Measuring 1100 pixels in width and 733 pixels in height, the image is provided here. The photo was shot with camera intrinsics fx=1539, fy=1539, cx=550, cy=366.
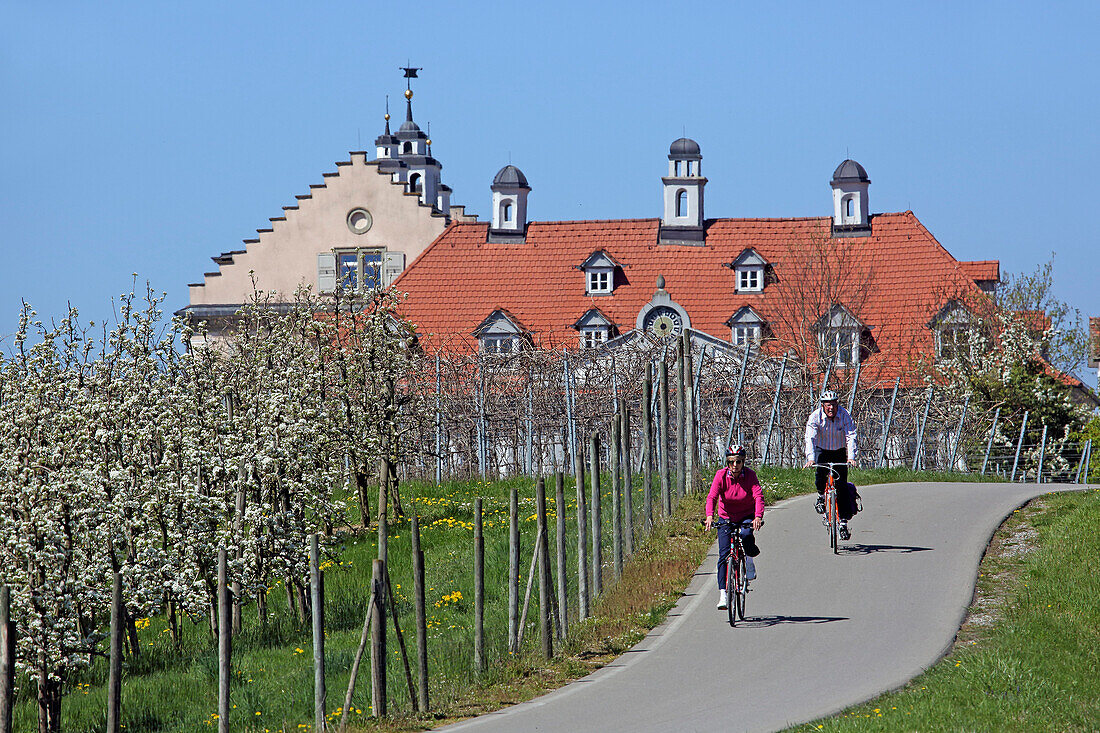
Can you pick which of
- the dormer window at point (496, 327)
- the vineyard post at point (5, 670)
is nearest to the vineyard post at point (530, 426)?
the vineyard post at point (5, 670)

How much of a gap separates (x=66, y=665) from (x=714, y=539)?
27.2 ft

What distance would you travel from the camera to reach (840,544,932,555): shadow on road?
19328mm

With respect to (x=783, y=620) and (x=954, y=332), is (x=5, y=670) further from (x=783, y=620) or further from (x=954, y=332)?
(x=954, y=332)

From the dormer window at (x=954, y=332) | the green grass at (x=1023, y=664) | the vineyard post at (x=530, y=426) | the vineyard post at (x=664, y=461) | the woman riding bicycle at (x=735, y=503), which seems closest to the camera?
the green grass at (x=1023, y=664)

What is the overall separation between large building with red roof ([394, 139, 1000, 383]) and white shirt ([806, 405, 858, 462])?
33496 millimetres

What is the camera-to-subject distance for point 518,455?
115 feet

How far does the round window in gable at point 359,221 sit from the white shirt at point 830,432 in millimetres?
49565

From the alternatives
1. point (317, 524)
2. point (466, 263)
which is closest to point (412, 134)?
point (466, 263)

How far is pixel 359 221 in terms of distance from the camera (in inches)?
2648

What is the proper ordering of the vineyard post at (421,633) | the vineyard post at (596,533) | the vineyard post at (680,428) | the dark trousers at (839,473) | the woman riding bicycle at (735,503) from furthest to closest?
1. the vineyard post at (680,428)
2. the dark trousers at (839,473)
3. the vineyard post at (596,533)
4. the woman riding bicycle at (735,503)
5. the vineyard post at (421,633)

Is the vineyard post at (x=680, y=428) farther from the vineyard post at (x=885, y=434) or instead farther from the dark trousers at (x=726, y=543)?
the vineyard post at (x=885, y=434)

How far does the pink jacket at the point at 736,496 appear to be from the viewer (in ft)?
52.2

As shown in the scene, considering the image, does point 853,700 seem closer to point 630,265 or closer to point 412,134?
point 630,265

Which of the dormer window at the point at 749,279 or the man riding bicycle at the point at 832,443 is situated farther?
the dormer window at the point at 749,279
